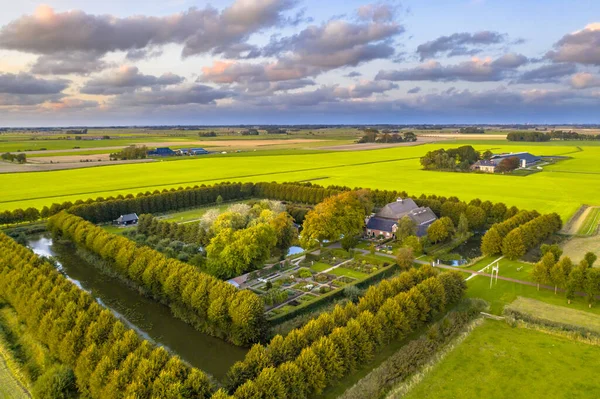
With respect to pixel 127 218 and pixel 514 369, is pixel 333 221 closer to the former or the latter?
pixel 514 369

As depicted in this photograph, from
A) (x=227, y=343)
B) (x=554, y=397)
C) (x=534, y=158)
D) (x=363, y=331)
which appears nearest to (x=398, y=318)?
(x=363, y=331)

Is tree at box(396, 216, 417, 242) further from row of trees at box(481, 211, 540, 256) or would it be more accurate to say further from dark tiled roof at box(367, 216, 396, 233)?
row of trees at box(481, 211, 540, 256)

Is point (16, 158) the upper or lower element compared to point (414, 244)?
upper

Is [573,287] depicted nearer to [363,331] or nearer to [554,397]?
[554,397]

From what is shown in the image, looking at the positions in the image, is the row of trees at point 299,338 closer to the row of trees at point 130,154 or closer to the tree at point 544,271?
→ the tree at point 544,271

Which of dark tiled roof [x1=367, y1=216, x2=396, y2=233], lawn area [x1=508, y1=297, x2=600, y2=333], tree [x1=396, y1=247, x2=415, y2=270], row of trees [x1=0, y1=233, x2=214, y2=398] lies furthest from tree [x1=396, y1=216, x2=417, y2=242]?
row of trees [x1=0, y1=233, x2=214, y2=398]

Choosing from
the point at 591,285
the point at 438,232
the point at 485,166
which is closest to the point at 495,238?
the point at 438,232

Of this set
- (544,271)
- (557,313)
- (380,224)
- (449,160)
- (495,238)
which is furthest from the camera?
(449,160)
